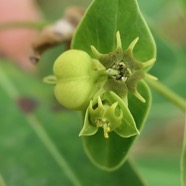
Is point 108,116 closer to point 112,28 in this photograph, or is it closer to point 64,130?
point 112,28

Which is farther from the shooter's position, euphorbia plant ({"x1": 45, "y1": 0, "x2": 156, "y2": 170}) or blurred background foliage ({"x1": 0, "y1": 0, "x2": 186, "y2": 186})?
blurred background foliage ({"x1": 0, "y1": 0, "x2": 186, "y2": 186})

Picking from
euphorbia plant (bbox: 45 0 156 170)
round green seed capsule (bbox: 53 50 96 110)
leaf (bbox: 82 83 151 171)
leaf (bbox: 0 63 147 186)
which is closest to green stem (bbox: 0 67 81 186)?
leaf (bbox: 0 63 147 186)

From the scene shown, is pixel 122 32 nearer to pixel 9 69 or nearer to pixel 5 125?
pixel 5 125

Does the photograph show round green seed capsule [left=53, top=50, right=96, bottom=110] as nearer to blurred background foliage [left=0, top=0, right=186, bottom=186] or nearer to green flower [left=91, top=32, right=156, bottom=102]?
green flower [left=91, top=32, right=156, bottom=102]

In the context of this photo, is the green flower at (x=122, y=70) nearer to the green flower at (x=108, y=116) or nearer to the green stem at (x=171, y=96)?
the green flower at (x=108, y=116)

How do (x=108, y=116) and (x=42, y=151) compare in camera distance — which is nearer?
(x=108, y=116)

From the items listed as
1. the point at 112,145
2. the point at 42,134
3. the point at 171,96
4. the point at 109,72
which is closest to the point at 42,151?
the point at 42,134
